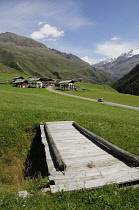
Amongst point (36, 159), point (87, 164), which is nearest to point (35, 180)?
point (87, 164)

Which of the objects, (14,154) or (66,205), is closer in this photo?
(66,205)

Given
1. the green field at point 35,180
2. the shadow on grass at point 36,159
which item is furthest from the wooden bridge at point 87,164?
the shadow on grass at point 36,159

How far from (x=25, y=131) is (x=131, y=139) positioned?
32.3 ft

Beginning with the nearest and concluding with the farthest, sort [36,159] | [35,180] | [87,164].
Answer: [35,180] → [87,164] → [36,159]

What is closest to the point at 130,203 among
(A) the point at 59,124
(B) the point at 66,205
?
(B) the point at 66,205

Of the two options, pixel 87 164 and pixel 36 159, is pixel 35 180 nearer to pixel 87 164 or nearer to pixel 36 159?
pixel 87 164

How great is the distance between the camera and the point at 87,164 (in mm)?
7414

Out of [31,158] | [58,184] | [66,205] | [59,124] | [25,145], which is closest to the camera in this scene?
[66,205]

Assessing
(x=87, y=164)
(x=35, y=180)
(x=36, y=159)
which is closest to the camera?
(x=35, y=180)

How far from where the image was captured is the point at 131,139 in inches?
499

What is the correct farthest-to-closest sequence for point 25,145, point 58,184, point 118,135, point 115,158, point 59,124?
point 59,124 < point 118,135 < point 25,145 < point 115,158 < point 58,184

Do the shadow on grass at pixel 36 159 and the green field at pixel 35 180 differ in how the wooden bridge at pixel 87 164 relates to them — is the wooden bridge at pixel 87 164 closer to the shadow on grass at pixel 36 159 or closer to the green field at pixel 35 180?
the green field at pixel 35 180

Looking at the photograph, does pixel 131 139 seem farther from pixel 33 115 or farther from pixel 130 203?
pixel 33 115

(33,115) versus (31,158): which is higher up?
(33,115)
